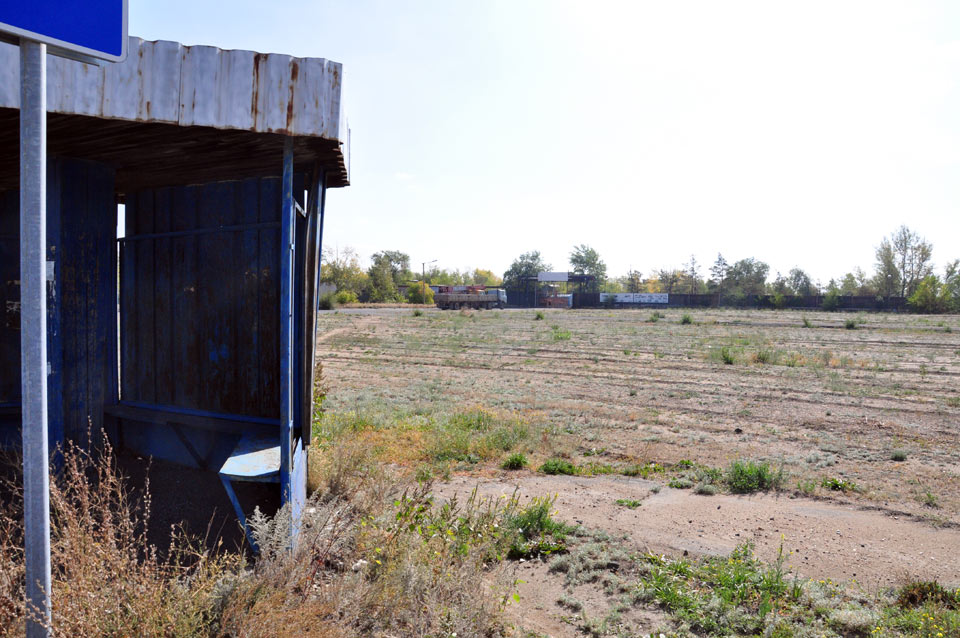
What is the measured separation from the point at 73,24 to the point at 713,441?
914 cm

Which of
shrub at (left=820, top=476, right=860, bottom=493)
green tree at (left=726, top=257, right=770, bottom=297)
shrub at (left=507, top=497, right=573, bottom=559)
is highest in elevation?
green tree at (left=726, top=257, right=770, bottom=297)

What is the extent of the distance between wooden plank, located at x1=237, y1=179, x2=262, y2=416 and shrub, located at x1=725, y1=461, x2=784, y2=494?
5084 millimetres

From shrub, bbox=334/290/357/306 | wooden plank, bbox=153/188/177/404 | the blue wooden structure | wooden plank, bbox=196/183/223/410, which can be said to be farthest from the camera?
shrub, bbox=334/290/357/306

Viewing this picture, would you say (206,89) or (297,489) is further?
(297,489)

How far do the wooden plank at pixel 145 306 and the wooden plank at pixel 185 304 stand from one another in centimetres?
28

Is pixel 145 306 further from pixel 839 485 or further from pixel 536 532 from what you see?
pixel 839 485

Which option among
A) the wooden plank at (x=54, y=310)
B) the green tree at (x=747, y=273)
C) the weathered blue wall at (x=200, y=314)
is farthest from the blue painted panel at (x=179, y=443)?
the green tree at (x=747, y=273)

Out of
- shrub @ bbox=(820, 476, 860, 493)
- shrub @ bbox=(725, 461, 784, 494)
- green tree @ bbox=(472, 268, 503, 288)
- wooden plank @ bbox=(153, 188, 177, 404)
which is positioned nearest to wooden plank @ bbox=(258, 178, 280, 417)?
wooden plank @ bbox=(153, 188, 177, 404)

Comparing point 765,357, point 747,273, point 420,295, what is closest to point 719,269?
point 747,273

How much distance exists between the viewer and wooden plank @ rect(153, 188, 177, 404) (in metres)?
5.88

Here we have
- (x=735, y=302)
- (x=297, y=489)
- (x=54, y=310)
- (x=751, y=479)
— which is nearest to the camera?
(x=297, y=489)

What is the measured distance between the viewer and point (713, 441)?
9.21 m

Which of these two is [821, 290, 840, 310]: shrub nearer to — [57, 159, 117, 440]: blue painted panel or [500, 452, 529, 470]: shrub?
[500, 452, 529, 470]: shrub

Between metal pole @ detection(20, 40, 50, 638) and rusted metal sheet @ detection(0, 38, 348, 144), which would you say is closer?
metal pole @ detection(20, 40, 50, 638)
